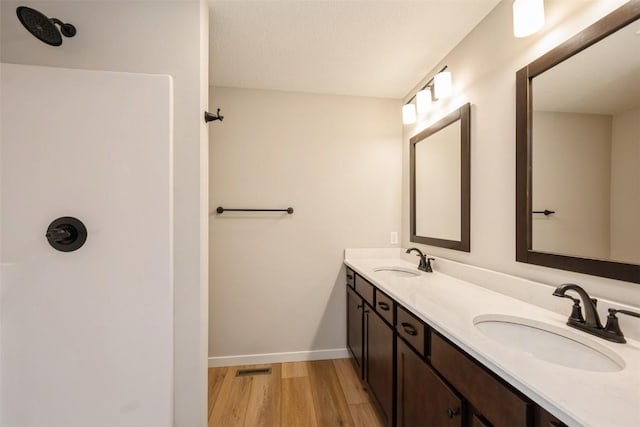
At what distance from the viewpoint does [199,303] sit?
1.18 meters

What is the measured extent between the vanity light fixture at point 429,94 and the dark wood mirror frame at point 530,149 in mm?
500

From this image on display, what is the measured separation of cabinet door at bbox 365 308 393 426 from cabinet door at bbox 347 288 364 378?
0.12 m

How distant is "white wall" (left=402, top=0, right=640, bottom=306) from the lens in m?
1.11

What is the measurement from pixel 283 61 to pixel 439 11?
102 cm

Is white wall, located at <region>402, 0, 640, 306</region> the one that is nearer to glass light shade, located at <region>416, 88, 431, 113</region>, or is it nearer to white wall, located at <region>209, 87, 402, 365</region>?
glass light shade, located at <region>416, 88, 431, 113</region>

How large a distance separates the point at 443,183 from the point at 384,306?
3.14 ft

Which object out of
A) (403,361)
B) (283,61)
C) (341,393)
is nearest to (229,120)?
(283,61)

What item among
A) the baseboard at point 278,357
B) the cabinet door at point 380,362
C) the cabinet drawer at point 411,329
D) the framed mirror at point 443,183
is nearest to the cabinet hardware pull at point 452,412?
the cabinet drawer at point 411,329

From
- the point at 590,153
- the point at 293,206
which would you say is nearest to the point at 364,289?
the point at 293,206

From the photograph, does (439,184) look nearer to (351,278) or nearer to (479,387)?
(351,278)

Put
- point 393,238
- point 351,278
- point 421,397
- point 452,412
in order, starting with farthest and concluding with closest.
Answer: point 393,238 < point 351,278 < point 421,397 < point 452,412

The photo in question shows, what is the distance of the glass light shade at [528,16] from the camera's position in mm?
1100

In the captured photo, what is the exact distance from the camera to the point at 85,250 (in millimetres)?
788

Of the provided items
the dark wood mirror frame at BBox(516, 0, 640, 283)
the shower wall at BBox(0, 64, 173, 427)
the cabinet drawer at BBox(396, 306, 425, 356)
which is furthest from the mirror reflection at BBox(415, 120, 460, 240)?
the shower wall at BBox(0, 64, 173, 427)
